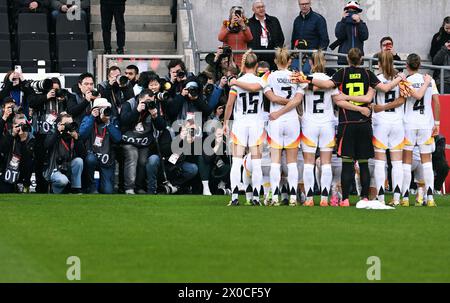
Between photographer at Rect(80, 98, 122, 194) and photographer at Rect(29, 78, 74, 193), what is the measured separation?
55 centimetres

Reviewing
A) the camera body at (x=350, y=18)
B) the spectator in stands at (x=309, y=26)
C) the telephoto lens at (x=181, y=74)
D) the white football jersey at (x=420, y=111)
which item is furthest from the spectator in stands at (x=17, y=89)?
the camera body at (x=350, y=18)

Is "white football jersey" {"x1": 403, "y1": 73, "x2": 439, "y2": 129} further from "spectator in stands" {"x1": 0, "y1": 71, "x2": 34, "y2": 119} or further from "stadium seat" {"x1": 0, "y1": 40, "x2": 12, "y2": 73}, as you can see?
"stadium seat" {"x1": 0, "y1": 40, "x2": 12, "y2": 73}

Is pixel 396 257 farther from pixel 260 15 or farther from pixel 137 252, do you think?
pixel 260 15

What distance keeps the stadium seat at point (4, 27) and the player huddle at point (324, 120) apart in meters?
8.24

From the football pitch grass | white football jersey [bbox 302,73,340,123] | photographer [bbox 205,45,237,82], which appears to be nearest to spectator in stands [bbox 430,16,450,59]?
photographer [bbox 205,45,237,82]

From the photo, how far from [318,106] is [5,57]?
892 centimetres

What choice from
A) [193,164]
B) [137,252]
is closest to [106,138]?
[193,164]

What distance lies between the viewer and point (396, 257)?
13062 mm

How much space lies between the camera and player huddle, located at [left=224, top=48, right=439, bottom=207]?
734 inches

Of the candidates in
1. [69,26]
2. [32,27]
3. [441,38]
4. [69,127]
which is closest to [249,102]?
[69,127]

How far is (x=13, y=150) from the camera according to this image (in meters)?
21.8

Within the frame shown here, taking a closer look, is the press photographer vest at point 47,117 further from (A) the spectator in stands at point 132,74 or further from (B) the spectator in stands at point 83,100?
(A) the spectator in stands at point 132,74

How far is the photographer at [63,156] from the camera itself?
21938mm
